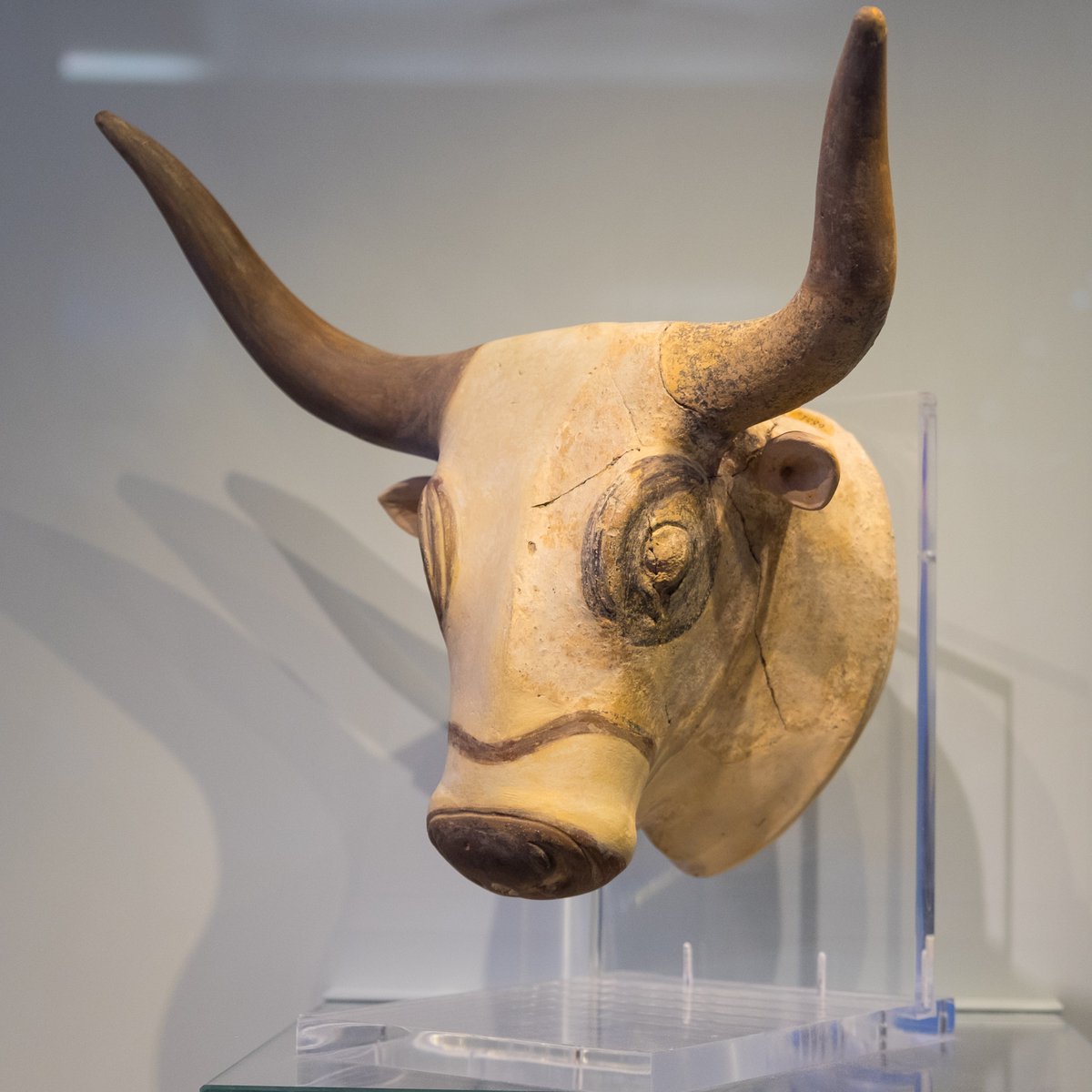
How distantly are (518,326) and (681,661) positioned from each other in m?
0.99

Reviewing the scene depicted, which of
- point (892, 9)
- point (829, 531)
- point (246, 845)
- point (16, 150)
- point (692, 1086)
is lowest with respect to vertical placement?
point (692, 1086)

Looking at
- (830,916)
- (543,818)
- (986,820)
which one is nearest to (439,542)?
(543,818)

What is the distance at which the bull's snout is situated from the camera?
4.01 feet

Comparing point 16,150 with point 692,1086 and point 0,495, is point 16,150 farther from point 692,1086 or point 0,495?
point 692,1086

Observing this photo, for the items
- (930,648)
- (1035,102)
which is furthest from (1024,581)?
(1035,102)

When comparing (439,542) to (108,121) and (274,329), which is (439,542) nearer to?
(274,329)

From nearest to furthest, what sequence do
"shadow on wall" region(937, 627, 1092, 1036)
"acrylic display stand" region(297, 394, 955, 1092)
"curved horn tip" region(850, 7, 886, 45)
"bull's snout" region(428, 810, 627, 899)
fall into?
"curved horn tip" region(850, 7, 886, 45) → "bull's snout" region(428, 810, 627, 899) → "acrylic display stand" region(297, 394, 955, 1092) → "shadow on wall" region(937, 627, 1092, 1036)

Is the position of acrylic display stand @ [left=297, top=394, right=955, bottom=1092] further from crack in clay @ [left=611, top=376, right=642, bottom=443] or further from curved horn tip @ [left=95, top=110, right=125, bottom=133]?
curved horn tip @ [left=95, top=110, right=125, bottom=133]

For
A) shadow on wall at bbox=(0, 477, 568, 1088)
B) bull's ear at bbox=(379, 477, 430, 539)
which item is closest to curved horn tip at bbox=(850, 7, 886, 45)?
bull's ear at bbox=(379, 477, 430, 539)

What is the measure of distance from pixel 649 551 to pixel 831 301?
1.00ft

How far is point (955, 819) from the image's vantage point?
206 centimetres

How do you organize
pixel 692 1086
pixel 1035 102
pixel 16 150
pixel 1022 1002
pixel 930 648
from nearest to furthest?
pixel 692 1086 < pixel 930 648 < pixel 1022 1002 < pixel 1035 102 < pixel 16 150

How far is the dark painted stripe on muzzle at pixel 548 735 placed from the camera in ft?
4.19

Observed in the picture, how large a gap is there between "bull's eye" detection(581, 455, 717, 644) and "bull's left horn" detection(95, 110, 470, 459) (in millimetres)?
382
